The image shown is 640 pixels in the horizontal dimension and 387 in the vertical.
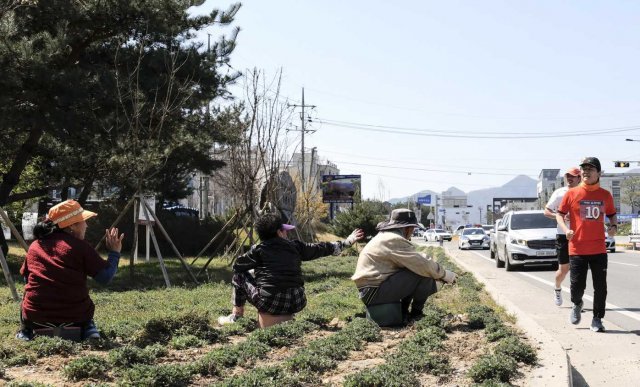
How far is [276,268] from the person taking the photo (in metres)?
6.70

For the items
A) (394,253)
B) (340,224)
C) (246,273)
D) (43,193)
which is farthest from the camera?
(340,224)

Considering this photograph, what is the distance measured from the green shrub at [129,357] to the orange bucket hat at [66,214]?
4.59 ft

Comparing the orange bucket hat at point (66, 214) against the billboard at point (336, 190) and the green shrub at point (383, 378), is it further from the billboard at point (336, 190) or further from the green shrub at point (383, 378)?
the billboard at point (336, 190)

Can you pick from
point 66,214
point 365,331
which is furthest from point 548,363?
point 66,214

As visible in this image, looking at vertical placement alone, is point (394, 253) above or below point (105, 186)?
below

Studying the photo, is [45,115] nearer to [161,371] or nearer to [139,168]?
[139,168]

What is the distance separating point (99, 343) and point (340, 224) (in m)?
32.8

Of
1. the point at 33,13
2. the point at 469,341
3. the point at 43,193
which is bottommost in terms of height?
the point at 469,341

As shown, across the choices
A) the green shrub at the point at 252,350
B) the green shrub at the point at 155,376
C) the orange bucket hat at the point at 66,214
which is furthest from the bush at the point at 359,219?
the green shrub at the point at 155,376

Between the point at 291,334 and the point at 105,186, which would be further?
the point at 105,186

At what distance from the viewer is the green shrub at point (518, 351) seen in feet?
16.5

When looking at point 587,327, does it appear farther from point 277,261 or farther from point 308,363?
point 308,363

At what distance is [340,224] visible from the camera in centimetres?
3841

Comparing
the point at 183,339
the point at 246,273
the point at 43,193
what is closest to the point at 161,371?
the point at 183,339
